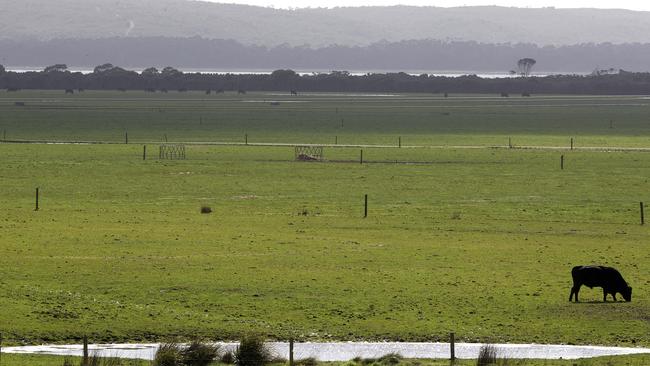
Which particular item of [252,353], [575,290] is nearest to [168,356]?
[252,353]

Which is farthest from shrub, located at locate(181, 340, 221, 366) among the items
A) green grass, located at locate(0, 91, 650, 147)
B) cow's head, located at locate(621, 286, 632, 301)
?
green grass, located at locate(0, 91, 650, 147)

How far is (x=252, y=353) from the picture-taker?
3033cm

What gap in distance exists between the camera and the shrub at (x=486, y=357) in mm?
30045

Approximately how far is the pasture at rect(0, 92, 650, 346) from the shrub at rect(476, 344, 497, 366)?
309 centimetres

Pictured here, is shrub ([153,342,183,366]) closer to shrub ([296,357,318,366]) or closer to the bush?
the bush

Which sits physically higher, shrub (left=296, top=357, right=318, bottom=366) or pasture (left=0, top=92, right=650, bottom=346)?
shrub (left=296, top=357, right=318, bottom=366)

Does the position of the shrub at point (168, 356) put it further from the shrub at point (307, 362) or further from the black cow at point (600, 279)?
the black cow at point (600, 279)

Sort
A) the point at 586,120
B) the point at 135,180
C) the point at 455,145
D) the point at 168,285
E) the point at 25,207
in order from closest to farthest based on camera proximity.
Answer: the point at 168,285 → the point at 25,207 → the point at 135,180 → the point at 455,145 → the point at 586,120

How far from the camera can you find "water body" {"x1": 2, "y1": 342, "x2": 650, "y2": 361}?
104 ft

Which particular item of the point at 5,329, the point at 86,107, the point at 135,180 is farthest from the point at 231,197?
the point at 86,107

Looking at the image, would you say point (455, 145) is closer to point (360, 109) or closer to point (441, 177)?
point (441, 177)

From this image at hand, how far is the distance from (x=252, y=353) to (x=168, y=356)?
2.01m

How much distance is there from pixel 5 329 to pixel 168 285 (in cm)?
729

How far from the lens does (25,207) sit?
197 ft
